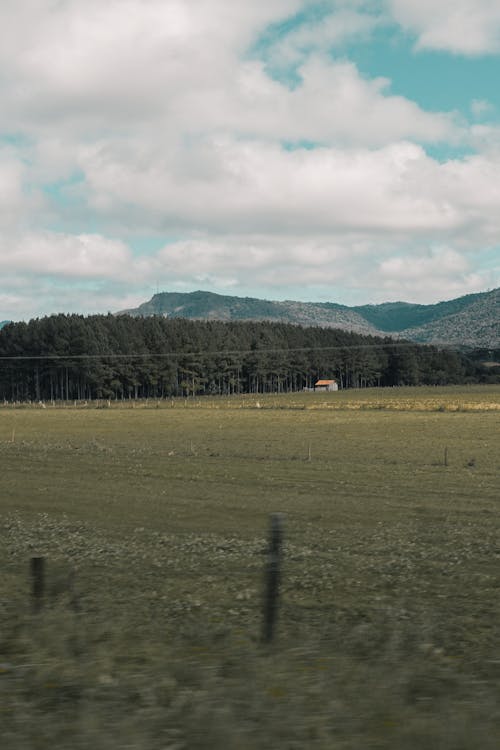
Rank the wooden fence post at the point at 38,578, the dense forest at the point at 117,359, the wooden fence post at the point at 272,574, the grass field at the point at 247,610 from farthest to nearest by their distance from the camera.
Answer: the dense forest at the point at 117,359 < the wooden fence post at the point at 38,578 < the wooden fence post at the point at 272,574 < the grass field at the point at 247,610

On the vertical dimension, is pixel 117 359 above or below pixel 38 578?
above

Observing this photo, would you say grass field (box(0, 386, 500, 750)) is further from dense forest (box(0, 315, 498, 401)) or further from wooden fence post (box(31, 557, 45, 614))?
dense forest (box(0, 315, 498, 401))

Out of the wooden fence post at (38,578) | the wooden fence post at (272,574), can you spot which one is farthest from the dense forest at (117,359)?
the wooden fence post at (272,574)

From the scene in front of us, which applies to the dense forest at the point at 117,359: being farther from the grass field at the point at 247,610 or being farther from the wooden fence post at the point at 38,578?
the wooden fence post at the point at 38,578

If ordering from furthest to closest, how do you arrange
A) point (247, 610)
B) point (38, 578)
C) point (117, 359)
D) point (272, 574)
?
point (117, 359), point (247, 610), point (38, 578), point (272, 574)

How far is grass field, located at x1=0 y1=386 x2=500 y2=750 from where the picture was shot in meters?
5.35

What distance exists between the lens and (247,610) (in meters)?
11.2

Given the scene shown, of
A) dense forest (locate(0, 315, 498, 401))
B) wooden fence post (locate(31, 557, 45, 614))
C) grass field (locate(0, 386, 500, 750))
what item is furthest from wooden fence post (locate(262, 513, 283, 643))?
dense forest (locate(0, 315, 498, 401))

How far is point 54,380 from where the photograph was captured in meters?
169

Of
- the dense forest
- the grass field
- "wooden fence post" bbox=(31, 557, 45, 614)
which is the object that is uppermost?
the dense forest

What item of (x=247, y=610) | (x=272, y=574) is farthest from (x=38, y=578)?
(x=247, y=610)

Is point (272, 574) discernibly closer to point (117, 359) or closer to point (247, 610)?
point (247, 610)

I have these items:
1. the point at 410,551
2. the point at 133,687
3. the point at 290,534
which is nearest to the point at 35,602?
the point at 133,687

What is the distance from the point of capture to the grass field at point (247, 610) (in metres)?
5.35
